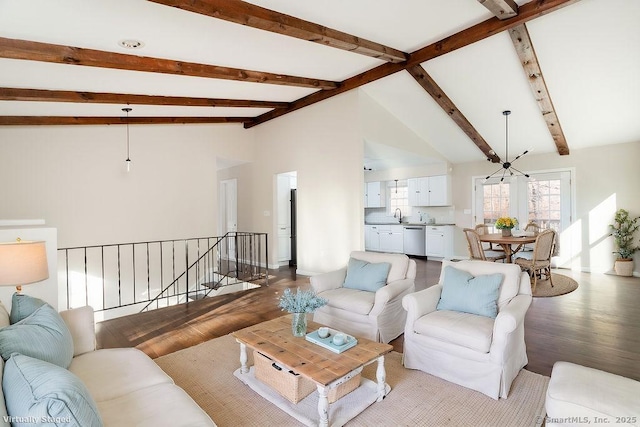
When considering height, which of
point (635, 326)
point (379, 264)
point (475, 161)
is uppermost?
point (475, 161)

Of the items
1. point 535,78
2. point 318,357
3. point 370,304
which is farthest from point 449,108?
point 318,357

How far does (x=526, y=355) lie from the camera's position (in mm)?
2875

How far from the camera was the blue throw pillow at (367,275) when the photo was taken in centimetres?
342

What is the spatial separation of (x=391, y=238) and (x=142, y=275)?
18.9ft

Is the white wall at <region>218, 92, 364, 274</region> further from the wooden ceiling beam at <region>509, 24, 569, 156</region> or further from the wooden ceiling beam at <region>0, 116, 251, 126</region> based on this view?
the wooden ceiling beam at <region>509, 24, 569, 156</region>

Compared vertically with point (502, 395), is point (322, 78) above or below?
above

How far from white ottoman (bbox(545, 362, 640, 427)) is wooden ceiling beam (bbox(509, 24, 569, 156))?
3627mm

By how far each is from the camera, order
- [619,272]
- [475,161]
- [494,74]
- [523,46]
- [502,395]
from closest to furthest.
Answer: [502,395], [523,46], [494,74], [619,272], [475,161]

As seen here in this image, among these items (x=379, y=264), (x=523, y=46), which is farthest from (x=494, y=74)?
(x=379, y=264)

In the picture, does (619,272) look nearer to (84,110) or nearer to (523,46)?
(523,46)

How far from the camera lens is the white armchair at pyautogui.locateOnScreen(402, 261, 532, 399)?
2.26 m

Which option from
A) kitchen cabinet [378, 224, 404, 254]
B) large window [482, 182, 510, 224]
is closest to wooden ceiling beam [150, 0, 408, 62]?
large window [482, 182, 510, 224]

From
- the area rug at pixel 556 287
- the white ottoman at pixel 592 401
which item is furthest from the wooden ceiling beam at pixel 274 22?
the area rug at pixel 556 287

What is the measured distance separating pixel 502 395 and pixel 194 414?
1.98 metres
